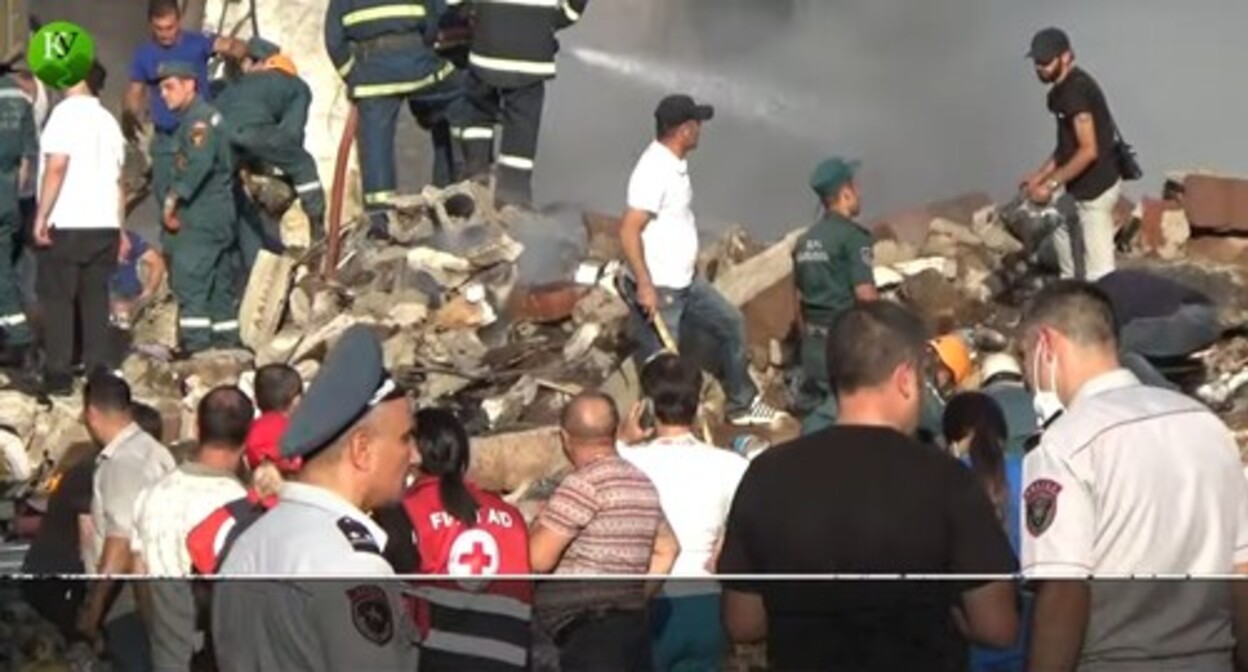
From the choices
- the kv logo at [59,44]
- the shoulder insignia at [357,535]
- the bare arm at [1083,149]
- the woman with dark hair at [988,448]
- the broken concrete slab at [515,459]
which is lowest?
the broken concrete slab at [515,459]

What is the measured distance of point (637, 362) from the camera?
12.3m

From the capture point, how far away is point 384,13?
13.9 metres

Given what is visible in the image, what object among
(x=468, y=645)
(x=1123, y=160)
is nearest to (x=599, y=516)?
(x=468, y=645)

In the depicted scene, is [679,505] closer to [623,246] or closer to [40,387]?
[623,246]

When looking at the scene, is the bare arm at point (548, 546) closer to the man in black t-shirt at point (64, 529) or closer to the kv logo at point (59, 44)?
the man in black t-shirt at point (64, 529)

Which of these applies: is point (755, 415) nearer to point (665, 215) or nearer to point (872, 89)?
point (665, 215)

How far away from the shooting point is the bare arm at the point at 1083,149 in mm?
12797

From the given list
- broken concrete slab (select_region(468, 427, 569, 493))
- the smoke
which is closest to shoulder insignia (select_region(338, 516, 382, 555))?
broken concrete slab (select_region(468, 427, 569, 493))

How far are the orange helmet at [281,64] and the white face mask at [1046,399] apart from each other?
245 inches

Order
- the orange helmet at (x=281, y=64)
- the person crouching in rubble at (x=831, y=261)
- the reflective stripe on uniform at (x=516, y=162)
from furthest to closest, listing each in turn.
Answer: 1. the orange helmet at (x=281, y=64)
2. the reflective stripe on uniform at (x=516, y=162)
3. the person crouching in rubble at (x=831, y=261)

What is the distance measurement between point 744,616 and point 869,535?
0.30m

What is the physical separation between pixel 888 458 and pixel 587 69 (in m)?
11.5

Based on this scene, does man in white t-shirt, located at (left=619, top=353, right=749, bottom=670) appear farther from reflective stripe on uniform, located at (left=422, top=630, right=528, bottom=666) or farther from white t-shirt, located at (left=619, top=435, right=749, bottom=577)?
reflective stripe on uniform, located at (left=422, top=630, right=528, bottom=666)

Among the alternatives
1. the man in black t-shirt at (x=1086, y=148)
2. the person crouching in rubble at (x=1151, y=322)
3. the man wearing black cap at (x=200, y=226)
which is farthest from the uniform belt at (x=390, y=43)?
the person crouching in rubble at (x=1151, y=322)
